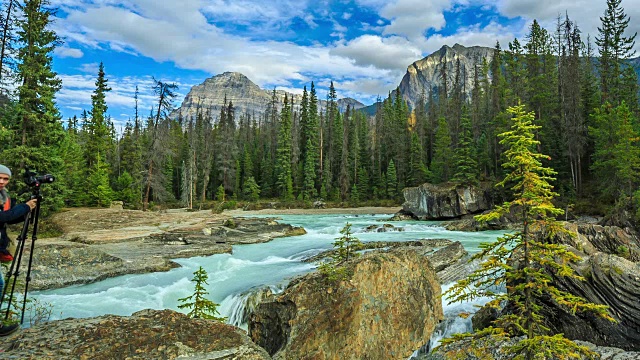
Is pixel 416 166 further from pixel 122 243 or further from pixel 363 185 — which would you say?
Answer: pixel 122 243

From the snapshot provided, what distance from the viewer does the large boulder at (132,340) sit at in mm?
3467

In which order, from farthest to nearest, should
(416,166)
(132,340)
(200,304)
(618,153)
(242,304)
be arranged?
(416,166), (618,153), (242,304), (200,304), (132,340)

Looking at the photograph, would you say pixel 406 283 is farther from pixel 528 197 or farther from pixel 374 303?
pixel 528 197

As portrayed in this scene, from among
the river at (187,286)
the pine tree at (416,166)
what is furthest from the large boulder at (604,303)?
the pine tree at (416,166)

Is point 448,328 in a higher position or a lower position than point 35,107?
lower

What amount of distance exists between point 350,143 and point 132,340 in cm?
6339

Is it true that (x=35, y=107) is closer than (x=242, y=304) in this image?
No

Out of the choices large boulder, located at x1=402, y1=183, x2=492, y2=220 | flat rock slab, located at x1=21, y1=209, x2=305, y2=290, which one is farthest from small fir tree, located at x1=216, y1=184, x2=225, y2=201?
large boulder, located at x1=402, y1=183, x2=492, y2=220

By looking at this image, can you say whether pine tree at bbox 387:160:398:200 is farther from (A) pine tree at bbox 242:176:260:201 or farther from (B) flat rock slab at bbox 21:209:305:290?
(B) flat rock slab at bbox 21:209:305:290

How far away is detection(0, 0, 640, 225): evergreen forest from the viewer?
22.7m

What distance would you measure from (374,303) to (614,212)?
2589 centimetres

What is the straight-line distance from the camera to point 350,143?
216 ft

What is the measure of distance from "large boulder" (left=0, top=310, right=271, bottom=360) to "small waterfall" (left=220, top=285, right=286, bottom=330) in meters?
5.94

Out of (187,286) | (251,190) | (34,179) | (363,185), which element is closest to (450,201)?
(363,185)
